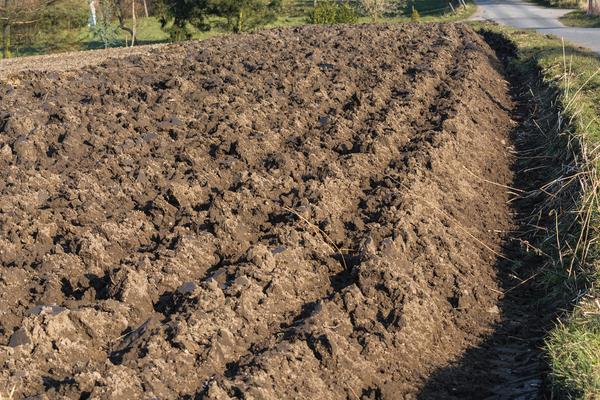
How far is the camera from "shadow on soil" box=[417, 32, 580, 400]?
17.0 feet

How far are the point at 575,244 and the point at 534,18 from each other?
27760 mm

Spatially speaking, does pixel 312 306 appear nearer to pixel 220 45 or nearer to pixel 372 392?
pixel 372 392

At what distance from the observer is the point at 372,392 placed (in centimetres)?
490

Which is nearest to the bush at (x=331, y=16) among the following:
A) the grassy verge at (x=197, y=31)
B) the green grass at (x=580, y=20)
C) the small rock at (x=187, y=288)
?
the grassy verge at (x=197, y=31)

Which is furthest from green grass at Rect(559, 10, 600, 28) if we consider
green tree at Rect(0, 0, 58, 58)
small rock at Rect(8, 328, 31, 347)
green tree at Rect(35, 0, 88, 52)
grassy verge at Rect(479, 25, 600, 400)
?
small rock at Rect(8, 328, 31, 347)

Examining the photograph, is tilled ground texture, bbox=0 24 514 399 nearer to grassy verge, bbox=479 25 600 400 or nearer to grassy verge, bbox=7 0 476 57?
grassy verge, bbox=479 25 600 400

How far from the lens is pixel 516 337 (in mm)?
5949

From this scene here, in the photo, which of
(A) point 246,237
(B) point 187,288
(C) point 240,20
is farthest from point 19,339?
(C) point 240,20

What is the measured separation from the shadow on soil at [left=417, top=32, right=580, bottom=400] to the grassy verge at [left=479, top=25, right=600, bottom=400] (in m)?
0.14

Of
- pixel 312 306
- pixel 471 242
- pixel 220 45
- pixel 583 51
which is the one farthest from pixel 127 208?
pixel 583 51

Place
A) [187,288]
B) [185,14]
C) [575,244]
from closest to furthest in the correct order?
1. [187,288]
2. [575,244]
3. [185,14]

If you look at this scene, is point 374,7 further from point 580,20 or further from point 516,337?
point 516,337

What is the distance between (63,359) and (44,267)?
4.21 ft

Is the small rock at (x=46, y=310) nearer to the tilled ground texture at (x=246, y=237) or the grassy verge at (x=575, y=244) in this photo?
the tilled ground texture at (x=246, y=237)
